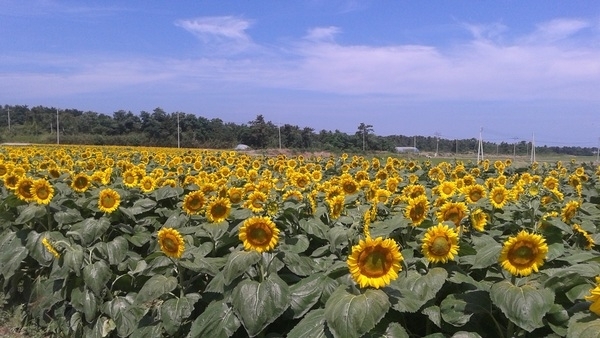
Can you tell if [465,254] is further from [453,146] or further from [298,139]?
[453,146]

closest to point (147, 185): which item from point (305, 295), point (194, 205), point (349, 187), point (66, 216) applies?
point (66, 216)

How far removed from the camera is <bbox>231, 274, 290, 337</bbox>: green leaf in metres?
2.56

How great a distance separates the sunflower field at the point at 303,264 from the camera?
2.33 m

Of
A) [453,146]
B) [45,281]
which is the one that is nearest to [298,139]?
[453,146]

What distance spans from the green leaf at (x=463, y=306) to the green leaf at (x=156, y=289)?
1.39 metres

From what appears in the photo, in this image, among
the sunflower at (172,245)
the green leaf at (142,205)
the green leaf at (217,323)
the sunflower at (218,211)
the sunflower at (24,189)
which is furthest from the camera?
the green leaf at (142,205)

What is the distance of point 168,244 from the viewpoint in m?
3.07

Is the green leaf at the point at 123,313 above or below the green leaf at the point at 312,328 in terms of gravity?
below

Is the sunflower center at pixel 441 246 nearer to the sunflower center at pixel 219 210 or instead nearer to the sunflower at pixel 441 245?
the sunflower at pixel 441 245

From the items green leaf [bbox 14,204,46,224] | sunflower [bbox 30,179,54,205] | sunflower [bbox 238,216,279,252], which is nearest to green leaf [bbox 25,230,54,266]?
green leaf [bbox 14,204,46,224]

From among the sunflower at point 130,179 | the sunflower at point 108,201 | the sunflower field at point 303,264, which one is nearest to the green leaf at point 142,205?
the sunflower field at point 303,264

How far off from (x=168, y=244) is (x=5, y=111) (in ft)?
226

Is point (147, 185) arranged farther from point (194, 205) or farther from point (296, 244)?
point (296, 244)

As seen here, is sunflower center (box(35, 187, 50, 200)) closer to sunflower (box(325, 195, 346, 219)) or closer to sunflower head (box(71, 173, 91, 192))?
sunflower head (box(71, 173, 91, 192))
